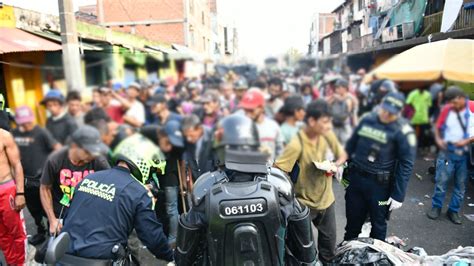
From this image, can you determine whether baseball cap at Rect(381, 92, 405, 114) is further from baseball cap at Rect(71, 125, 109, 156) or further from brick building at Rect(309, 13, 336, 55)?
baseball cap at Rect(71, 125, 109, 156)

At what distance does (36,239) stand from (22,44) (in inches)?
127

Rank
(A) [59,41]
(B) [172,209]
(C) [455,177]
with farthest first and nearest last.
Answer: (C) [455,177] → (B) [172,209] → (A) [59,41]

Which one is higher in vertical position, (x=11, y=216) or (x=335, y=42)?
(x=335, y=42)

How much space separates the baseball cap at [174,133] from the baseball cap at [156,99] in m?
0.08

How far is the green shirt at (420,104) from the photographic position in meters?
1.10

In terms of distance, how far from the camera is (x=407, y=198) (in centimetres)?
493

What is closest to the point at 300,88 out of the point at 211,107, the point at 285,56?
the point at 285,56

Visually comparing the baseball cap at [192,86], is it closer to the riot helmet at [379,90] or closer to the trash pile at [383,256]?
the riot helmet at [379,90]

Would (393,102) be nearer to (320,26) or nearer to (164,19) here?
(320,26)

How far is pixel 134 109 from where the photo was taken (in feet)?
3.81

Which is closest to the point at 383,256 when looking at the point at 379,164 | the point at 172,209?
the point at 379,164

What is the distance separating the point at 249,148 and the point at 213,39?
469mm

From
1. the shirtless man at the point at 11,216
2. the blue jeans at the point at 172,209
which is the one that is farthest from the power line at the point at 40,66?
the blue jeans at the point at 172,209

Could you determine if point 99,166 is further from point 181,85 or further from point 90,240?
point 181,85
